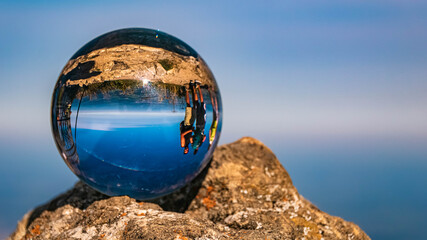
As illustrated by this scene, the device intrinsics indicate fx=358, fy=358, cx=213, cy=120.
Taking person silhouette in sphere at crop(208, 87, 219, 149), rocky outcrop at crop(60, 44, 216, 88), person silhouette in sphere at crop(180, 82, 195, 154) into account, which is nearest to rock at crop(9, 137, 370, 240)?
person silhouette in sphere at crop(180, 82, 195, 154)

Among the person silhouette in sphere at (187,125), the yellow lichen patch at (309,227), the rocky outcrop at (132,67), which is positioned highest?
the rocky outcrop at (132,67)

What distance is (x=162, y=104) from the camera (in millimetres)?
4965

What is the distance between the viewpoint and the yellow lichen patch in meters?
5.54

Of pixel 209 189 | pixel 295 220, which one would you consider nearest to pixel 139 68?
pixel 209 189

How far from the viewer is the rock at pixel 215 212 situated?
4.59 metres

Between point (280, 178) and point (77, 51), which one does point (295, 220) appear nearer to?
point (280, 178)

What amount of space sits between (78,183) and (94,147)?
2905 mm

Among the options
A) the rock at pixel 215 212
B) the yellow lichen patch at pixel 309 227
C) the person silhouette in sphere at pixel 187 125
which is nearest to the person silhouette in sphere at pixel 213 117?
the person silhouette in sphere at pixel 187 125

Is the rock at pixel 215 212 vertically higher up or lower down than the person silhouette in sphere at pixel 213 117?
lower down

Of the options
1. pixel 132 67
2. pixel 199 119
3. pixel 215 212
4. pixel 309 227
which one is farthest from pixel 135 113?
pixel 309 227

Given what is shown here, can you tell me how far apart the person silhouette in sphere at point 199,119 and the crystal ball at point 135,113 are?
15 mm

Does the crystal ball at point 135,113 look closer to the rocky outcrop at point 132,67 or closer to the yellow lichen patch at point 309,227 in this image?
the rocky outcrop at point 132,67

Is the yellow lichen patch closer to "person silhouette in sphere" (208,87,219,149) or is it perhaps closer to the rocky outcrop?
"person silhouette in sphere" (208,87,219,149)

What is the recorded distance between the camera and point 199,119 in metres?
5.35
